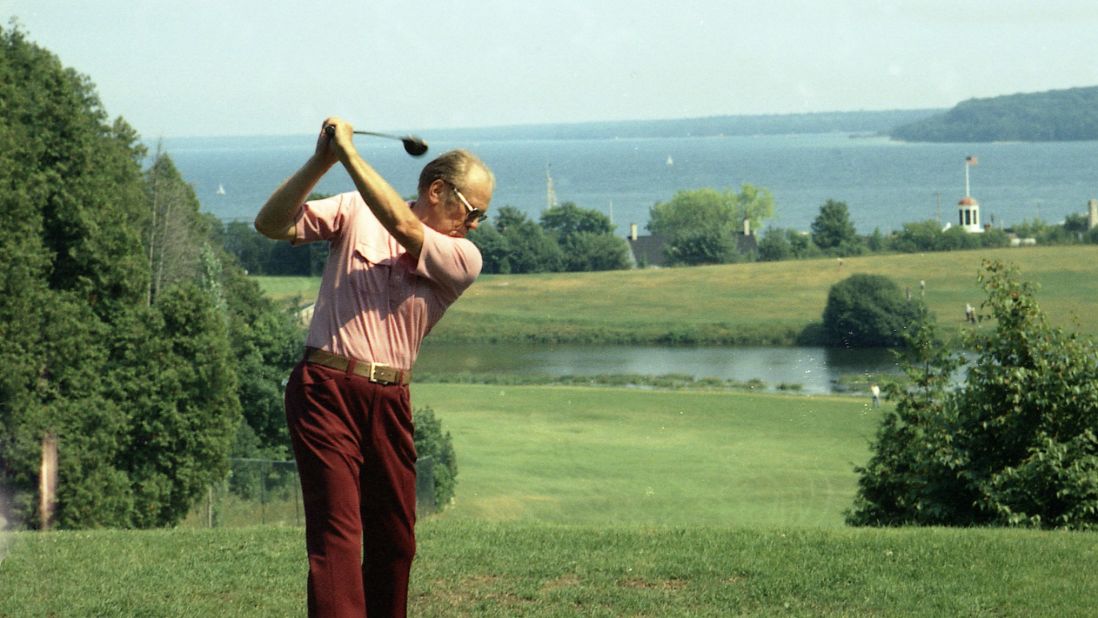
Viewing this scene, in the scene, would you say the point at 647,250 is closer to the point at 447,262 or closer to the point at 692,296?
the point at 692,296

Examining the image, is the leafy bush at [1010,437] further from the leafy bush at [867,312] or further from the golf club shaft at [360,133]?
the leafy bush at [867,312]

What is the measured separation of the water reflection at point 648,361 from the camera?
5047 cm

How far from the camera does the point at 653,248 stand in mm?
101875

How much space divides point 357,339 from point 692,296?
68.2 m

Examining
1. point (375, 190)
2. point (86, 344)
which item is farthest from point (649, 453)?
point (375, 190)

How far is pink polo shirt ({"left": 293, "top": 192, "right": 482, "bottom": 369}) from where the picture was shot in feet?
14.8

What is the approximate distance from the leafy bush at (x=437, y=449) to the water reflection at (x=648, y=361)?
14.6 metres

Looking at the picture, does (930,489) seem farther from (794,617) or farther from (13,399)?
(13,399)

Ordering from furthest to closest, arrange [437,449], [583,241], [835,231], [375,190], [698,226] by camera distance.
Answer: [698,226] → [835,231] → [583,241] → [437,449] → [375,190]

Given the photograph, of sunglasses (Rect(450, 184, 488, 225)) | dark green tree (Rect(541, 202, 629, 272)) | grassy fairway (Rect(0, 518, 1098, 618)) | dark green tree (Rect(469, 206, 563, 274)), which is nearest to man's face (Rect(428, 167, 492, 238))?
sunglasses (Rect(450, 184, 488, 225))

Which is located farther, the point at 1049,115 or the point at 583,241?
the point at 1049,115

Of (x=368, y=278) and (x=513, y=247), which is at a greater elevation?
(x=513, y=247)

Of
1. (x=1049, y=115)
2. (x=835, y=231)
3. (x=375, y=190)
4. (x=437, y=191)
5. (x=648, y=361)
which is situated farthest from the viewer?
(x=1049, y=115)

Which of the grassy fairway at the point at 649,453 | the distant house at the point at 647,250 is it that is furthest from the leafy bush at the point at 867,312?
the distant house at the point at 647,250
